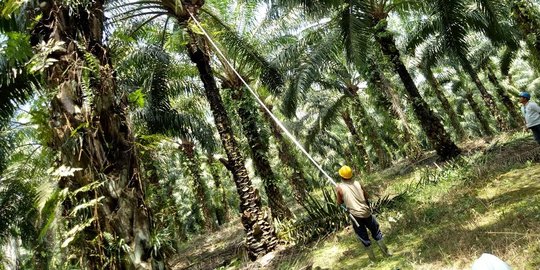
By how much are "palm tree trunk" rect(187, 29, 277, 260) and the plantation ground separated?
0.40m

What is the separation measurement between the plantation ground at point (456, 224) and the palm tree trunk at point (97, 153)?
137 inches

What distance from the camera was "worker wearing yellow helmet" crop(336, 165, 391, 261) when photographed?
550 centimetres

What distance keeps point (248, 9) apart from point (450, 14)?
19.1 ft

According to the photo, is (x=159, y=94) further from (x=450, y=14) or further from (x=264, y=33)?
(x=450, y=14)

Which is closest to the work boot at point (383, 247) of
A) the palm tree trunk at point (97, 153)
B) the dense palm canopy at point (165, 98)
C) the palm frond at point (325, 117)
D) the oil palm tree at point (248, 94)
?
the dense palm canopy at point (165, 98)

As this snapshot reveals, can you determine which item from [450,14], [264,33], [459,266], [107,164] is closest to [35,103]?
[107,164]

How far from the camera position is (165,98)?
12.7 m

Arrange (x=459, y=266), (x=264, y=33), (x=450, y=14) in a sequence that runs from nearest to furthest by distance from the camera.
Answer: (x=459, y=266) < (x=450, y=14) < (x=264, y=33)

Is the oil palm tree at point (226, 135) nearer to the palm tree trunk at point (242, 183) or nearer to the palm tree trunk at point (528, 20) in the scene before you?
the palm tree trunk at point (242, 183)

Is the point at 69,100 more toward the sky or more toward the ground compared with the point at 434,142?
more toward the sky

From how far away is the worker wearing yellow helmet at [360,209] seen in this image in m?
5.50

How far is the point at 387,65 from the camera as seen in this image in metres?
11.8

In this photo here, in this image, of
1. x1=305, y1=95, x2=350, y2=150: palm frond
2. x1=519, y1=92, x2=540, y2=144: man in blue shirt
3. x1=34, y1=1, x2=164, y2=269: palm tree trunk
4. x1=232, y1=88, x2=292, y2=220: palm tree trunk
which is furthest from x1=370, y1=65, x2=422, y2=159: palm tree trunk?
x1=34, y1=1, x2=164, y2=269: palm tree trunk

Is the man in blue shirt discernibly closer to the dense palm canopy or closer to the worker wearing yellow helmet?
the dense palm canopy
